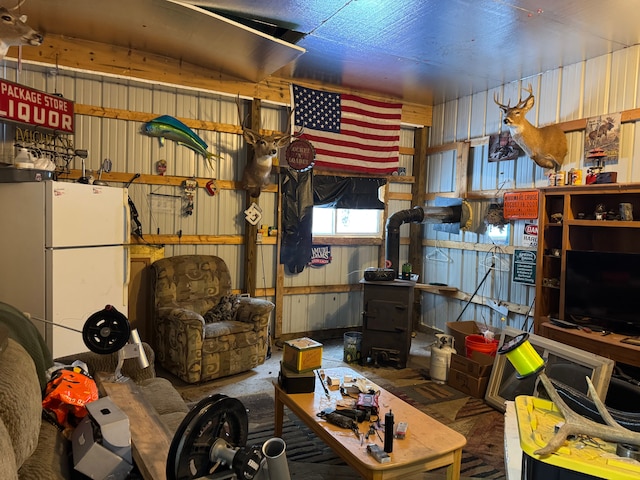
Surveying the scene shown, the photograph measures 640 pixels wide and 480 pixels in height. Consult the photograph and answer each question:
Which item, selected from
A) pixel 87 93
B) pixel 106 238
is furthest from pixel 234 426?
pixel 87 93

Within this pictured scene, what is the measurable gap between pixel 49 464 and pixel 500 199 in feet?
15.9

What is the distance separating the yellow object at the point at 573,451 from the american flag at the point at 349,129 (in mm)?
4612

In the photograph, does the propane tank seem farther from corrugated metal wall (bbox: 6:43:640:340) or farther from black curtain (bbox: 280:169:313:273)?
black curtain (bbox: 280:169:313:273)

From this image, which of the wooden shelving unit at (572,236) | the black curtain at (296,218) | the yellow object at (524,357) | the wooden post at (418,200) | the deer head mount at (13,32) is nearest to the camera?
the yellow object at (524,357)

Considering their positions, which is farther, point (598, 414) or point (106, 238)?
point (106, 238)

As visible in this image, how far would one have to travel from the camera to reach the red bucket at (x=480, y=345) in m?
4.09

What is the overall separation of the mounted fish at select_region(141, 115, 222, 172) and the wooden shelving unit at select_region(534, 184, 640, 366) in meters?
3.50

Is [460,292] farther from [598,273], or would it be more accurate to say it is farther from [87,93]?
[87,93]

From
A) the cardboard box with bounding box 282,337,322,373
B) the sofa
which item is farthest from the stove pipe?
the sofa

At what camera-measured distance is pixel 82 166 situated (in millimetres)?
4258

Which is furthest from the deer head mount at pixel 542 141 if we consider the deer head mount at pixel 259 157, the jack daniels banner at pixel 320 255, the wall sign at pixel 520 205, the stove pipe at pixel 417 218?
the jack daniels banner at pixel 320 255

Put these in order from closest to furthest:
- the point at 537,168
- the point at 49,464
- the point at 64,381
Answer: the point at 49,464 → the point at 64,381 → the point at 537,168

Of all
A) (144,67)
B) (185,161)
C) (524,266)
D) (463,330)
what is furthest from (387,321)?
(144,67)

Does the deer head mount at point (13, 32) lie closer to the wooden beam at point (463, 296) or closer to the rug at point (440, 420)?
the rug at point (440, 420)
